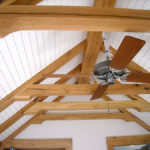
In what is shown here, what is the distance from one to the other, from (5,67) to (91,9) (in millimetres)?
1384

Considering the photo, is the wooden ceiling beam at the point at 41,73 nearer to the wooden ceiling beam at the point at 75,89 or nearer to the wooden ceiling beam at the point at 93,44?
the wooden ceiling beam at the point at 75,89

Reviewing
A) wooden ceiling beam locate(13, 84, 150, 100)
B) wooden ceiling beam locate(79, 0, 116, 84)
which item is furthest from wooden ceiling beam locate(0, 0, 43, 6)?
wooden ceiling beam locate(13, 84, 150, 100)

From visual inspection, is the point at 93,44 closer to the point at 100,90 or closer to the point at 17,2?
the point at 100,90

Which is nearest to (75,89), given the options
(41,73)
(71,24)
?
(41,73)

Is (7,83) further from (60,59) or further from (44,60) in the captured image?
(60,59)

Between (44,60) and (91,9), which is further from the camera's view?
(44,60)

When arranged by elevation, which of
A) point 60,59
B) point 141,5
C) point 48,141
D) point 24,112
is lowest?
point 48,141

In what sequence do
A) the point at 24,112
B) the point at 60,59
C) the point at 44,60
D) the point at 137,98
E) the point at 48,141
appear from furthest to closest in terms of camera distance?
the point at 48,141 → the point at 137,98 → the point at 24,112 → the point at 60,59 → the point at 44,60

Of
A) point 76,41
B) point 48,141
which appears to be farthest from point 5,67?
point 48,141

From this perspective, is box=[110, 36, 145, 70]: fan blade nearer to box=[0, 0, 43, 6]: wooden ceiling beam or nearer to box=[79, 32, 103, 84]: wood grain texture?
box=[79, 32, 103, 84]: wood grain texture

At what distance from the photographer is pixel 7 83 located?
2.34 metres

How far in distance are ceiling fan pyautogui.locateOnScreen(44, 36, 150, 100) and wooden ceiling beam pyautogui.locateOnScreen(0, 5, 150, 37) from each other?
12cm

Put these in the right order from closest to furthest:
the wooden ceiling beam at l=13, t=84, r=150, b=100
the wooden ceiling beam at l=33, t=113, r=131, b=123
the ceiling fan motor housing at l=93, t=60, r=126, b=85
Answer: the ceiling fan motor housing at l=93, t=60, r=126, b=85 < the wooden ceiling beam at l=13, t=84, r=150, b=100 < the wooden ceiling beam at l=33, t=113, r=131, b=123

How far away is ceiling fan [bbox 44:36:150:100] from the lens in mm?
1351
